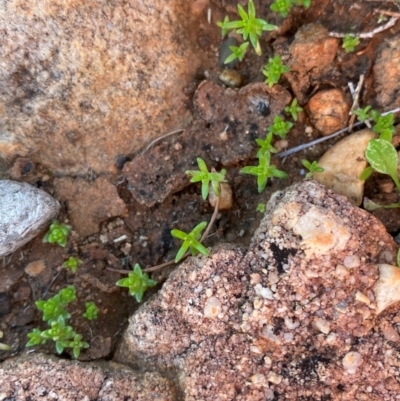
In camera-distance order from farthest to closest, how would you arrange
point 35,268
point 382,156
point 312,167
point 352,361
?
point 35,268
point 312,167
point 382,156
point 352,361

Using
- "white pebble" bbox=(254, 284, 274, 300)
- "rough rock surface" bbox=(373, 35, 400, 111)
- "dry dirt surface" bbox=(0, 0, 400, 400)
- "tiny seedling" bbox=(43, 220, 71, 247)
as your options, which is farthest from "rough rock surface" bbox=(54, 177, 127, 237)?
"rough rock surface" bbox=(373, 35, 400, 111)

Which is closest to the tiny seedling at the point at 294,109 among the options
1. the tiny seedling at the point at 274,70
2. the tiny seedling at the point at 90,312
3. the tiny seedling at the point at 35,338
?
the tiny seedling at the point at 274,70

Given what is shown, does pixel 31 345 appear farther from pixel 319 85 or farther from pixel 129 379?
pixel 319 85

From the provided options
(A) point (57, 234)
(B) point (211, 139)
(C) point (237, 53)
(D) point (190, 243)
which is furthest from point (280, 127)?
(A) point (57, 234)

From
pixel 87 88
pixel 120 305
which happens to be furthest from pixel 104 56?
pixel 120 305

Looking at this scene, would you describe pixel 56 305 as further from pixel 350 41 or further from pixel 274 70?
pixel 350 41

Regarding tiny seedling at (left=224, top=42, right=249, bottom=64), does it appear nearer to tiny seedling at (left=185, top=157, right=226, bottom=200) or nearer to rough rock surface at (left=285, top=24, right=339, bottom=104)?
rough rock surface at (left=285, top=24, right=339, bottom=104)

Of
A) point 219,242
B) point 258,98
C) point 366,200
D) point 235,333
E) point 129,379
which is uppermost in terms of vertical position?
point 258,98
